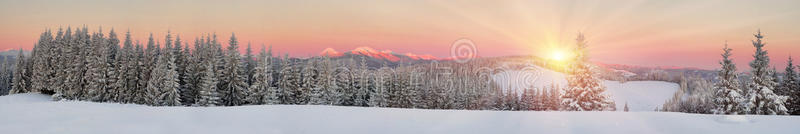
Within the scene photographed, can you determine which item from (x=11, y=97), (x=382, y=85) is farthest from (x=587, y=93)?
(x=11, y=97)

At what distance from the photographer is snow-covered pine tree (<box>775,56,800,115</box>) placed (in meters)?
35.4

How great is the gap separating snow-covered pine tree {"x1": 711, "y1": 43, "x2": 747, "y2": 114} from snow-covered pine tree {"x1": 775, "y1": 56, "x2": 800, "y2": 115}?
6729 millimetres

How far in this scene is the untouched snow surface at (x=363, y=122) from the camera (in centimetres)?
762

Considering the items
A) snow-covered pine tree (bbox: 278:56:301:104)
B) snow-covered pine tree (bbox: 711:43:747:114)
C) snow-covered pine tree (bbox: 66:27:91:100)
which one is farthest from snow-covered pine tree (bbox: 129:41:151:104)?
snow-covered pine tree (bbox: 711:43:747:114)

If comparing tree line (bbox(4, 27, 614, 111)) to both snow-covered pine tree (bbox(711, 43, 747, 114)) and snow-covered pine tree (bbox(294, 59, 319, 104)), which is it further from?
snow-covered pine tree (bbox(711, 43, 747, 114))

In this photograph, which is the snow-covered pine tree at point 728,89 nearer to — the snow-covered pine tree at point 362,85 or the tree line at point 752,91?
the tree line at point 752,91

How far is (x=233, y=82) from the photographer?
44.5 metres

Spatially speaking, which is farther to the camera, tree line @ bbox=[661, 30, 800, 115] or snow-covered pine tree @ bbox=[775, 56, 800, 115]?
snow-covered pine tree @ bbox=[775, 56, 800, 115]

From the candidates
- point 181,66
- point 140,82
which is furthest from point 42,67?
point 181,66

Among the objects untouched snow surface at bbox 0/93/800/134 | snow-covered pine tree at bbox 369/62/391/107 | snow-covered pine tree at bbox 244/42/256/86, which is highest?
snow-covered pine tree at bbox 244/42/256/86

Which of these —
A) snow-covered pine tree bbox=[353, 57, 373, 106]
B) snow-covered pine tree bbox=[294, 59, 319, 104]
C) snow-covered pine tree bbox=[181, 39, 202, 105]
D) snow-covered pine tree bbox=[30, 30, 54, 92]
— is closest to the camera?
snow-covered pine tree bbox=[294, 59, 319, 104]

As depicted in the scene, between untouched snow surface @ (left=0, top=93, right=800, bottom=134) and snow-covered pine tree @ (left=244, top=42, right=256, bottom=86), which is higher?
snow-covered pine tree @ (left=244, top=42, right=256, bottom=86)

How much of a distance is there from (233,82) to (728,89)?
158 feet

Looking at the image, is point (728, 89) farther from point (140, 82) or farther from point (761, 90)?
point (140, 82)
